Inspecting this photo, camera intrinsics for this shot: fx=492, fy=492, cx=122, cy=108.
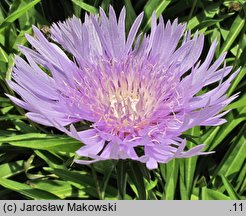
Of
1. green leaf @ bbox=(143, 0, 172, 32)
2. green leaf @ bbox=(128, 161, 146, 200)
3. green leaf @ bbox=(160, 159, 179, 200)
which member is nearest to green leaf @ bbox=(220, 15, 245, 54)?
green leaf @ bbox=(143, 0, 172, 32)

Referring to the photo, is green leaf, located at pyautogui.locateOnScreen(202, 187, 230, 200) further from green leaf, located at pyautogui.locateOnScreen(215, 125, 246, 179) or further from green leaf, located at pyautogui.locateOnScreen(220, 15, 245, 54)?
green leaf, located at pyautogui.locateOnScreen(220, 15, 245, 54)

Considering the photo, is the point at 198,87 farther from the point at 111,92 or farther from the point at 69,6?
the point at 69,6

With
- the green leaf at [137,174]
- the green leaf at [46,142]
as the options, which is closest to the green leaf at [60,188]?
the green leaf at [46,142]

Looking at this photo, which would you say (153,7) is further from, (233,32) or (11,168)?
(11,168)

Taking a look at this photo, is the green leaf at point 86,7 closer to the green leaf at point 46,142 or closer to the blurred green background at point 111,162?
the blurred green background at point 111,162

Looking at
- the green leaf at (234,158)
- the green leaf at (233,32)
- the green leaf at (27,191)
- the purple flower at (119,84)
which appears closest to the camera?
the purple flower at (119,84)

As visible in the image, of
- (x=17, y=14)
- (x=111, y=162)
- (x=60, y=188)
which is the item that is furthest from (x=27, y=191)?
(x=17, y=14)

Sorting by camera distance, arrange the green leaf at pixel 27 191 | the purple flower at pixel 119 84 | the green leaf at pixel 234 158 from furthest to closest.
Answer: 1. the green leaf at pixel 234 158
2. the green leaf at pixel 27 191
3. the purple flower at pixel 119 84
